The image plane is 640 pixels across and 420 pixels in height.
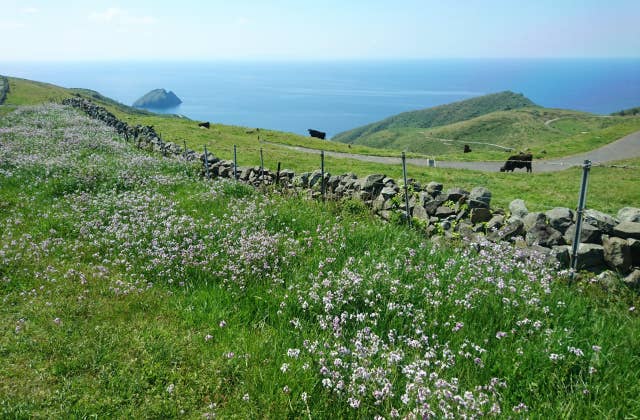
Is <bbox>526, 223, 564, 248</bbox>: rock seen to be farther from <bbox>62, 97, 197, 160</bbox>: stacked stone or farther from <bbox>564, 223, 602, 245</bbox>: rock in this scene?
<bbox>62, 97, 197, 160</bbox>: stacked stone

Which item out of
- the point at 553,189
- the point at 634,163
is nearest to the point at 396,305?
the point at 553,189

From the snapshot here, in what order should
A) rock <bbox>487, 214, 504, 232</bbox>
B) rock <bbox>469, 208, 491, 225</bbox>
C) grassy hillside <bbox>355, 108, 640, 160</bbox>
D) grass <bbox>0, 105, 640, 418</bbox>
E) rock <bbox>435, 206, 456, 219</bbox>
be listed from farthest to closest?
grassy hillside <bbox>355, 108, 640, 160</bbox> → rock <bbox>435, 206, 456, 219</bbox> → rock <bbox>469, 208, 491, 225</bbox> → rock <bbox>487, 214, 504, 232</bbox> → grass <bbox>0, 105, 640, 418</bbox>

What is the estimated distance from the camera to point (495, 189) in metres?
21.4

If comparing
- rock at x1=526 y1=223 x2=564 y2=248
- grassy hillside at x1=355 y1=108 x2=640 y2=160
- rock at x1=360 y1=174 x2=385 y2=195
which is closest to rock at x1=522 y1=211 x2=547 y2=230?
rock at x1=526 y1=223 x2=564 y2=248

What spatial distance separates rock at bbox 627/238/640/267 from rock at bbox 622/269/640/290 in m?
0.38

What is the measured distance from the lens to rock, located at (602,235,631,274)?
7742mm

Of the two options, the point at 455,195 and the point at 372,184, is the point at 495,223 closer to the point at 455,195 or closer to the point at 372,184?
the point at 455,195

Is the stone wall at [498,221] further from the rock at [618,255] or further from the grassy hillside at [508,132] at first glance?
the grassy hillside at [508,132]

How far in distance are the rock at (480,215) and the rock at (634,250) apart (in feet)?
10.00

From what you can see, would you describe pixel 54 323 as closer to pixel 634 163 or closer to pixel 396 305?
pixel 396 305

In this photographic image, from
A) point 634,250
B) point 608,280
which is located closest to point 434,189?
point 634,250

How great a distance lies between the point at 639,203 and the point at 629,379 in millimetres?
16722

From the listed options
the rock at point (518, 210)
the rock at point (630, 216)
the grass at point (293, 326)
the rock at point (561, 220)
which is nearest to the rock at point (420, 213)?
the grass at point (293, 326)

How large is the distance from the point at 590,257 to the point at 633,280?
798 millimetres
